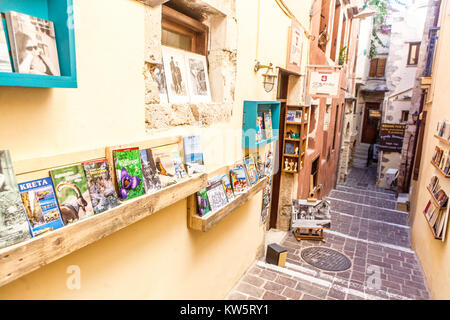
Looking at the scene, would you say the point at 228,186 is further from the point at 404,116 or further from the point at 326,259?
the point at 404,116

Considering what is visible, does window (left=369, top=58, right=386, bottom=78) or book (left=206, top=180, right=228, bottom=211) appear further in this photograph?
window (left=369, top=58, right=386, bottom=78)

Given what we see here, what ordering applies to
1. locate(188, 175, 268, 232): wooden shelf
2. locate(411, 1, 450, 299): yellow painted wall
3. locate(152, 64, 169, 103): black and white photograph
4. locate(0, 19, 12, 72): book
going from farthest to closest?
locate(411, 1, 450, 299): yellow painted wall → locate(188, 175, 268, 232): wooden shelf → locate(152, 64, 169, 103): black and white photograph → locate(0, 19, 12, 72): book

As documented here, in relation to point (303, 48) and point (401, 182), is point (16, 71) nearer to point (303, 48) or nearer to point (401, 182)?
point (303, 48)

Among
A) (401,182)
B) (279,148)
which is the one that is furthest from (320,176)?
(401,182)

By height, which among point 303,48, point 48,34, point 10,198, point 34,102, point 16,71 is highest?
point 303,48

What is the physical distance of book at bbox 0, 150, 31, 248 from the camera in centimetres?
128

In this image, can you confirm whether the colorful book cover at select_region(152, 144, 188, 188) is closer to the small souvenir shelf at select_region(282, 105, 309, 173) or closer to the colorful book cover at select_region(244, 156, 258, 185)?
the colorful book cover at select_region(244, 156, 258, 185)

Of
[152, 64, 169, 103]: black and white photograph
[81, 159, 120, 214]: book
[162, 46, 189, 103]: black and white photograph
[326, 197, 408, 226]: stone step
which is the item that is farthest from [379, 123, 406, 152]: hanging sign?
[81, 159, 120, 214]: book

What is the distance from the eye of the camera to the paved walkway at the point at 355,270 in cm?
411

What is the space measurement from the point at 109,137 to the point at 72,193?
43 cm

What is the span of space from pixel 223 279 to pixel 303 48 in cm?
421

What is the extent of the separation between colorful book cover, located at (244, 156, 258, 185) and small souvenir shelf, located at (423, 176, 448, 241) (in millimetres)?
2669

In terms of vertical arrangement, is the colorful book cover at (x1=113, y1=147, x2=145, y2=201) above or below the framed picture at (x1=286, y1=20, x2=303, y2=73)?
below

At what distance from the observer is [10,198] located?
1.31m
